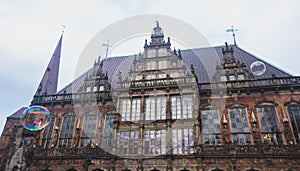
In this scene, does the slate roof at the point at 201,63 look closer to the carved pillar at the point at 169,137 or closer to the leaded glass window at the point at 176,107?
the leaded glass window at the point at 176,107

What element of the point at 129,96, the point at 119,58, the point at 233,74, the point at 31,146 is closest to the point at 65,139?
the point at 31,146

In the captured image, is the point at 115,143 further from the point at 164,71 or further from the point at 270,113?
the point at 270,113

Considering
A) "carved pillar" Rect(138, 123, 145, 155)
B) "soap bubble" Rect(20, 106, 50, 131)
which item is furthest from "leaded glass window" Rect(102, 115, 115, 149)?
"soap bubble" Rect(20, 106, 50, 131)

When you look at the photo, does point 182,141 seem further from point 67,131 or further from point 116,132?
point 67,131

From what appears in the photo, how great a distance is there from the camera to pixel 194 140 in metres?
14.3

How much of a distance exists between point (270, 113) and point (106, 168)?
1060 cm

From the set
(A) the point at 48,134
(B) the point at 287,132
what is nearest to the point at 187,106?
(B) the point at 287,132

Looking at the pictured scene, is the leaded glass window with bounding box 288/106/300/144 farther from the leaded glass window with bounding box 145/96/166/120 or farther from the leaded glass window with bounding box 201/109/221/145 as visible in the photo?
the leaded glass window with bounding box 145/96/166/120

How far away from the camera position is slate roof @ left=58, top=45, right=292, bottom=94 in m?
18.2

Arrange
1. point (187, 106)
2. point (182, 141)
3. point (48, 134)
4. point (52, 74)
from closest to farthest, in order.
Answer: point (182, 141)
point (187, 106)
point (48, 134)
point (52, 74)

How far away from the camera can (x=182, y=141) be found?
1439 cm

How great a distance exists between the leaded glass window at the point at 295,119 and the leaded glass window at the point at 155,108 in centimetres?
767

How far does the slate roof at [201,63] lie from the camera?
18.2 m

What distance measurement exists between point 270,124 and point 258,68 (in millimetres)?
4686
